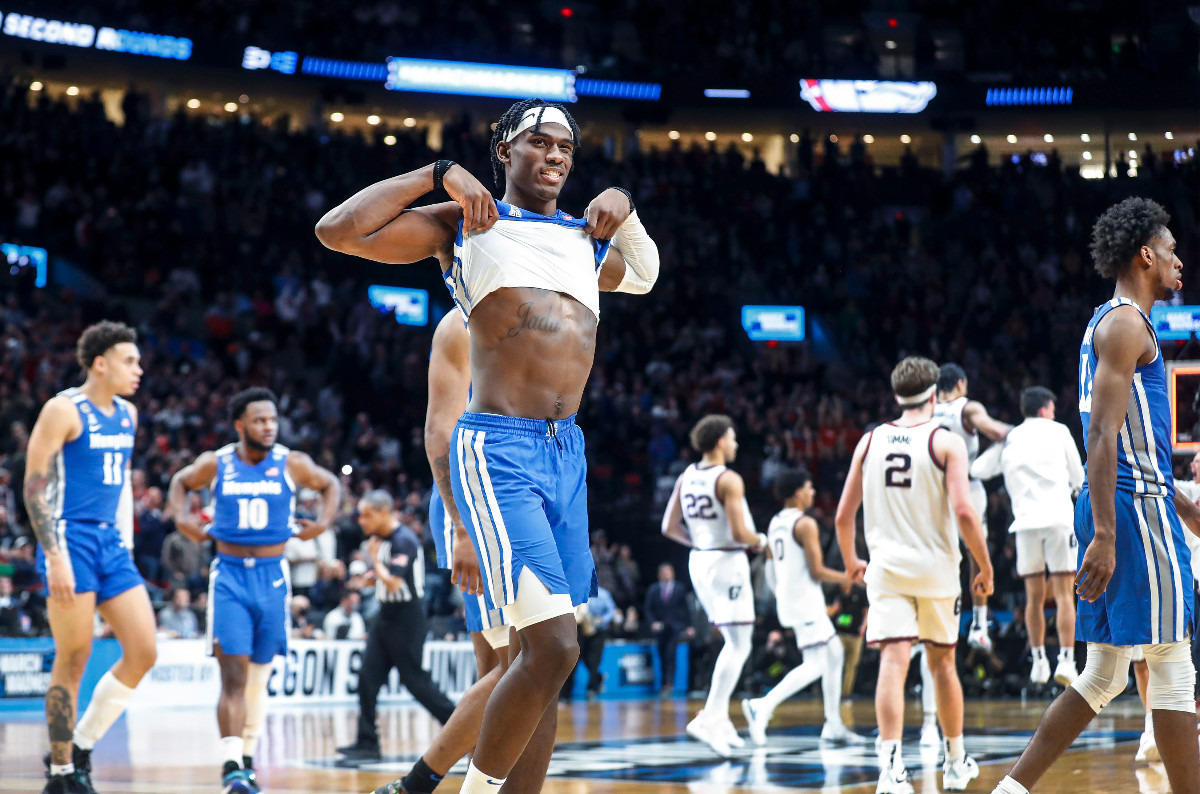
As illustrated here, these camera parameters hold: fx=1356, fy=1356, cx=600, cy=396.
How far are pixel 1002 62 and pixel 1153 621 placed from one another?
2762cm

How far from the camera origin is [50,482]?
7.75 metres

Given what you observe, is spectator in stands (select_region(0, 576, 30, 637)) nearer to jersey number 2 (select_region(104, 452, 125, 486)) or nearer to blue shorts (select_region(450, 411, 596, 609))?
jersey number 2 (select_region(104, 452, 125, 486))

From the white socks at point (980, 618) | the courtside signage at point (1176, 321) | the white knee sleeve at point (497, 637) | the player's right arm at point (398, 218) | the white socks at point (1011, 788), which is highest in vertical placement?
the courtside signage at point (1176, 321)

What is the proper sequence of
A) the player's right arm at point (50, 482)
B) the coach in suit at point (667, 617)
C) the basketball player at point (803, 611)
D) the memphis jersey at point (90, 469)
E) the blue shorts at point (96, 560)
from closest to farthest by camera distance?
the player's right arm at point (50, 482) < the blue shorts at point (96, 560) < the memphis jersey at point (90, 469) < the basketball player at point (803, 611) < the coach in suit at point (667, 617)

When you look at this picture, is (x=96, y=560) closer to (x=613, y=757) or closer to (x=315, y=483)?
(x=315, y=483)

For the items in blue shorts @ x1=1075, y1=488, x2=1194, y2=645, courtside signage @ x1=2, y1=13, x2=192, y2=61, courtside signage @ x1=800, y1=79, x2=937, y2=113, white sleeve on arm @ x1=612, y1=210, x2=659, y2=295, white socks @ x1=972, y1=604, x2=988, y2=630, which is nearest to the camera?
white sleeve on arm @ x1=612, y1=210, x2=659, y2=295

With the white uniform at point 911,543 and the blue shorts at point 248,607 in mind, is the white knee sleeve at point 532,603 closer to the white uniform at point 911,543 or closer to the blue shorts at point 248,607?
the white uniform at point 911,543

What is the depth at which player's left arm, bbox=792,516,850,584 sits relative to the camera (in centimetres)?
1113

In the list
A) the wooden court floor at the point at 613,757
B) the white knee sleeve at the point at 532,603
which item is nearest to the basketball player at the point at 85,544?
the wooden court floor at the point at 613,757

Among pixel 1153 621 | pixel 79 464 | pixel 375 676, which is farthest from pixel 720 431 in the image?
pixel 1153 621

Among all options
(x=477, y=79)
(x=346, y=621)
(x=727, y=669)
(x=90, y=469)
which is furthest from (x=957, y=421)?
(x=477, y=79)

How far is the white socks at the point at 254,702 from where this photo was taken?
26.2ft

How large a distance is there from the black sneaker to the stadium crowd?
6044mm

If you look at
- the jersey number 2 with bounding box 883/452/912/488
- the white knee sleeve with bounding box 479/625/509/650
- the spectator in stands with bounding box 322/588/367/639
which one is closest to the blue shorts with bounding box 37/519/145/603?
the white knee sleeve with bounding box 479/625/509/650
